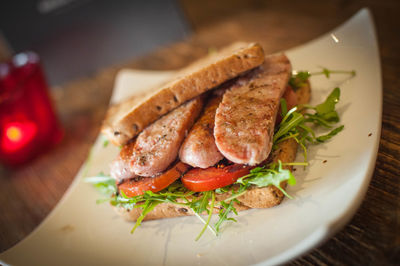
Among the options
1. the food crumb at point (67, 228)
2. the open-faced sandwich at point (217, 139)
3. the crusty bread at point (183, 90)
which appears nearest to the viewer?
the open-faced sandwich at point (217, 139)

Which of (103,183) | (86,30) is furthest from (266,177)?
(86,30)

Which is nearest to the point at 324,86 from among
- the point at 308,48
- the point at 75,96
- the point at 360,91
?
the point at 360,91

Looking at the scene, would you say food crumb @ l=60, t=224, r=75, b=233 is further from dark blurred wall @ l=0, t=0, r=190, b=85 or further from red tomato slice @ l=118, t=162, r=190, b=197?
dark blurred wall @ l=0, t=0, r=190, b=85

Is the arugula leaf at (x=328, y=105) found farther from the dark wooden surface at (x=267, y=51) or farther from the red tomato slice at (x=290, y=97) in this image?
the dark wooden surface at (x=267, y=51)

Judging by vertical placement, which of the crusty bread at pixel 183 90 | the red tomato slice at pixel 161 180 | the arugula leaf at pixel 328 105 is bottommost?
the arugula leaf at pixel 328 105

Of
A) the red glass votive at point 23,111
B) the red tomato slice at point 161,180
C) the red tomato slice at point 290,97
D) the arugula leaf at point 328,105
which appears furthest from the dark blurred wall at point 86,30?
the red tomato slice at point 161,180

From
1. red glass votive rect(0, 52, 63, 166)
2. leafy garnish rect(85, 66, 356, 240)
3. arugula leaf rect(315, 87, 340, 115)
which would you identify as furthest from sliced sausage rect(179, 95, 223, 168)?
red glass votive rect(0, 52, 63, 166)

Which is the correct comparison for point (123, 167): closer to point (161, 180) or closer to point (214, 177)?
point (161, 180)
